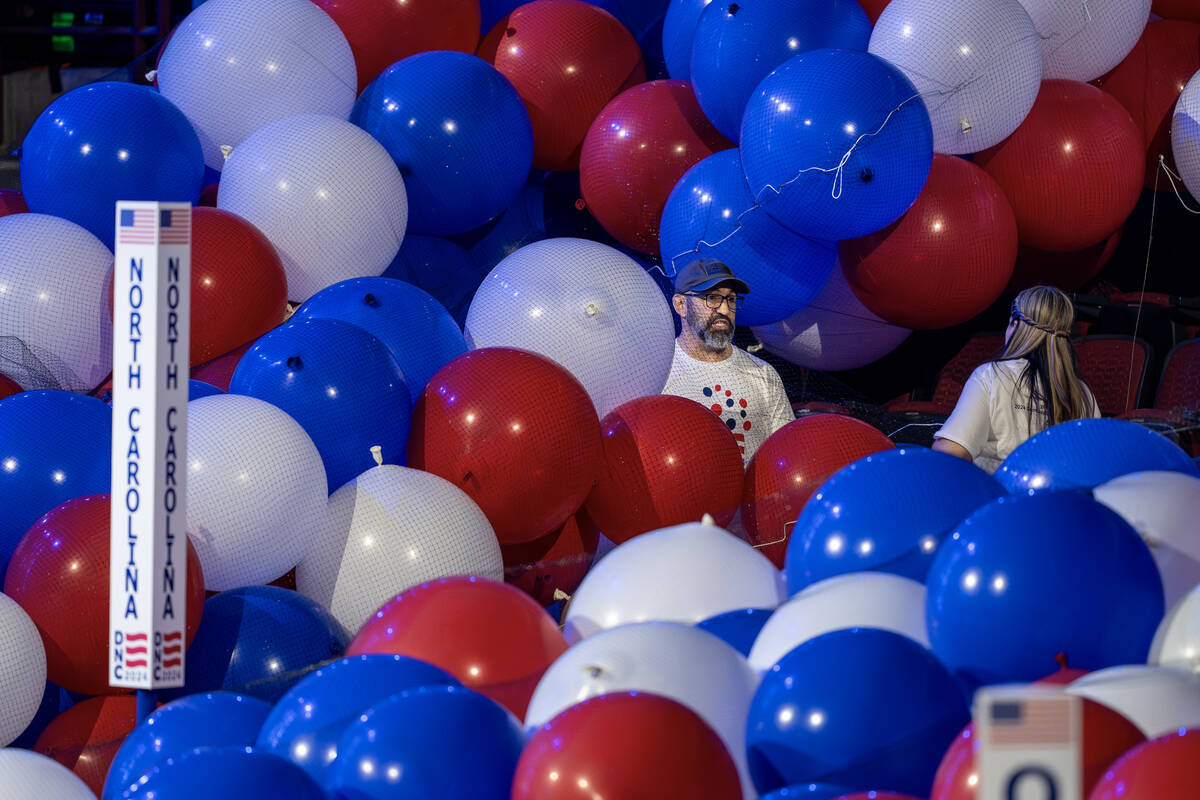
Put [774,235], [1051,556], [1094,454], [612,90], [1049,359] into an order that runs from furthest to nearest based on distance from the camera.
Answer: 1. [612,90]
2. [774,235]
3. [1049,359]
4. [1094,454]
5. [1051,556]

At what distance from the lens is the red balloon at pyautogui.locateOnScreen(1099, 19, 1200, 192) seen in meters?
5.11

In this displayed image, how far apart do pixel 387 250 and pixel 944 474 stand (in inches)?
101

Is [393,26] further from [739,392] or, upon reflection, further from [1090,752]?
[1090,752]

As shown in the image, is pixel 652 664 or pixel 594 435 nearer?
pixel 652 664

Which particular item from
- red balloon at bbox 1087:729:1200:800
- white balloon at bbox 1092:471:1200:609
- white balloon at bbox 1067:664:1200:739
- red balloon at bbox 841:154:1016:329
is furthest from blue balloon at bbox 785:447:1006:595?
red balloon at bbox 841:154:1016:329

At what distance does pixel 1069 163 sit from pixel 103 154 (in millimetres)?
3015

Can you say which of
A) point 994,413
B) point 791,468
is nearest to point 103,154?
point 791,468

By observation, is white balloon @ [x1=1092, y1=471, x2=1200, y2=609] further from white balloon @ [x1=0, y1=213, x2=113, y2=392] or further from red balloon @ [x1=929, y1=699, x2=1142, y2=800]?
white balloon @ [x1=0, y1=213, x2=113, y2=392]

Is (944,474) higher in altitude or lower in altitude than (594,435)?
higher

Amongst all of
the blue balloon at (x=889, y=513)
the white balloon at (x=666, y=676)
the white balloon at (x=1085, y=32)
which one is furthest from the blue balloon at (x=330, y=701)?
the white balloon at (x=1085, y=32)

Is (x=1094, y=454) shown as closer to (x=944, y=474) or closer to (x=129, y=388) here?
(x=944, y=474)

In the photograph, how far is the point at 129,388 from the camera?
204 centimetres

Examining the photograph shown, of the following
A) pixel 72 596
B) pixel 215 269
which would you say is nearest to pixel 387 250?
pixel 215 269

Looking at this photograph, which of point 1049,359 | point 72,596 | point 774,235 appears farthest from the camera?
point 774,235
